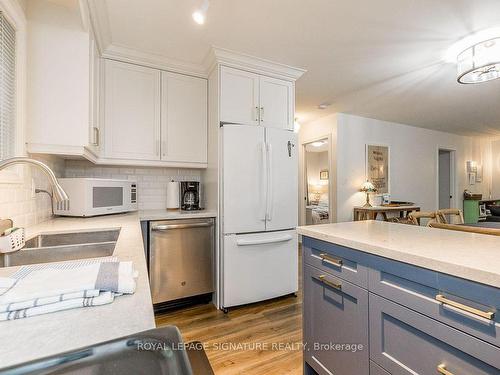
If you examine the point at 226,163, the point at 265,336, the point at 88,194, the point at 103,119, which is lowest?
the point at 265,336

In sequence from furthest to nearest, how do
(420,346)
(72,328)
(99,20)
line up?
(99,20)
(420,346)
(72,328)

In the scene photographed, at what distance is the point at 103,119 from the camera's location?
7.22 ft

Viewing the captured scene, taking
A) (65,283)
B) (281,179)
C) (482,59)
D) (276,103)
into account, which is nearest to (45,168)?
(65,283)

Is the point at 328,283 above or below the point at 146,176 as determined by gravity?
below

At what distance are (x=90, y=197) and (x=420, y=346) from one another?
7.20 ft

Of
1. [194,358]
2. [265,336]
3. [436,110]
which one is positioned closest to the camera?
[194,358]

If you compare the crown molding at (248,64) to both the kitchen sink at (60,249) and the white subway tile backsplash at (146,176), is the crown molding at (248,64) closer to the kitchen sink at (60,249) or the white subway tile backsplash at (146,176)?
the white subway tile backsplash at (146,176)

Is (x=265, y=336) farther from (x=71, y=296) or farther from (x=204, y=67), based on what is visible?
(x=204, y=67)

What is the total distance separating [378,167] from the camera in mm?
4391

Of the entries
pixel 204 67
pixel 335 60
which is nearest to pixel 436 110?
pixel 335 60

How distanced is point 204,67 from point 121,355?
2590mm

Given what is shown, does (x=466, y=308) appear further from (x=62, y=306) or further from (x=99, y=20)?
(x=99, y=20)

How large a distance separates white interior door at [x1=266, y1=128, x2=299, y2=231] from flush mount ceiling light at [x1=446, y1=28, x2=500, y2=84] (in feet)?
5.18

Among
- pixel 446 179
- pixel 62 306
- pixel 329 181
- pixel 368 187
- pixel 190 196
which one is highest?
pixel 446 179
